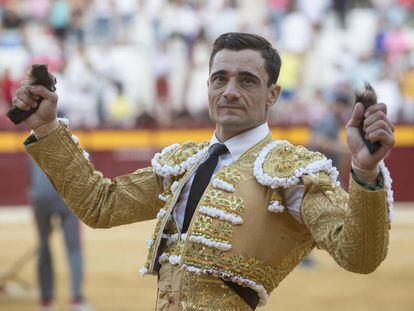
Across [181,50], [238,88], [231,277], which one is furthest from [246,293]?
[181,50]

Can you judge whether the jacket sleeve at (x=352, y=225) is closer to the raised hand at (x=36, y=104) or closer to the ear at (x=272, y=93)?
the ear at (x=272, y=93)

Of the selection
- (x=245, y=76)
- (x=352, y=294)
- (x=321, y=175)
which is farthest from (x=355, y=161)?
(x=352, y=294)

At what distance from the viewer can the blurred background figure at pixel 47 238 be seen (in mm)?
7418

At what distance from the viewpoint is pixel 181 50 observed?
47.9 ft

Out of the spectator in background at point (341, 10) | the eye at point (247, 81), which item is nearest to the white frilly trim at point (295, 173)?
the eye at point (247, 81)

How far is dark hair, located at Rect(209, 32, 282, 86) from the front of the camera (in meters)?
3.32

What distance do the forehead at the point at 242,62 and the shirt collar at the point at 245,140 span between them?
16 centimetres

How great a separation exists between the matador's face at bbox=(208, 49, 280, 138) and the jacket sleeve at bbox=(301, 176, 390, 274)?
1.11 feet

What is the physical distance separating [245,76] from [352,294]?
549 cm

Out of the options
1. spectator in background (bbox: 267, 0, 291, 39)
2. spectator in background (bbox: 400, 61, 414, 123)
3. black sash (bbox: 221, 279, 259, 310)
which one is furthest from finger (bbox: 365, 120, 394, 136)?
spectator in background (bbox: 267, 0, 291, 39)

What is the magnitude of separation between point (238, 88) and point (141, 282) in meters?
5.97

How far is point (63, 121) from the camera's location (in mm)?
3525

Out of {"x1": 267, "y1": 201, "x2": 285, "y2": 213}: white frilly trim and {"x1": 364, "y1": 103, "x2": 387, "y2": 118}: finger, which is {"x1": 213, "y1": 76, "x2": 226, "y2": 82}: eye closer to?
{"x1": 267, "y1": 201, "x2": 285, "y2": 213}: white frilly trim

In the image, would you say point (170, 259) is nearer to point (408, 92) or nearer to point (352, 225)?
point (352, 225)
